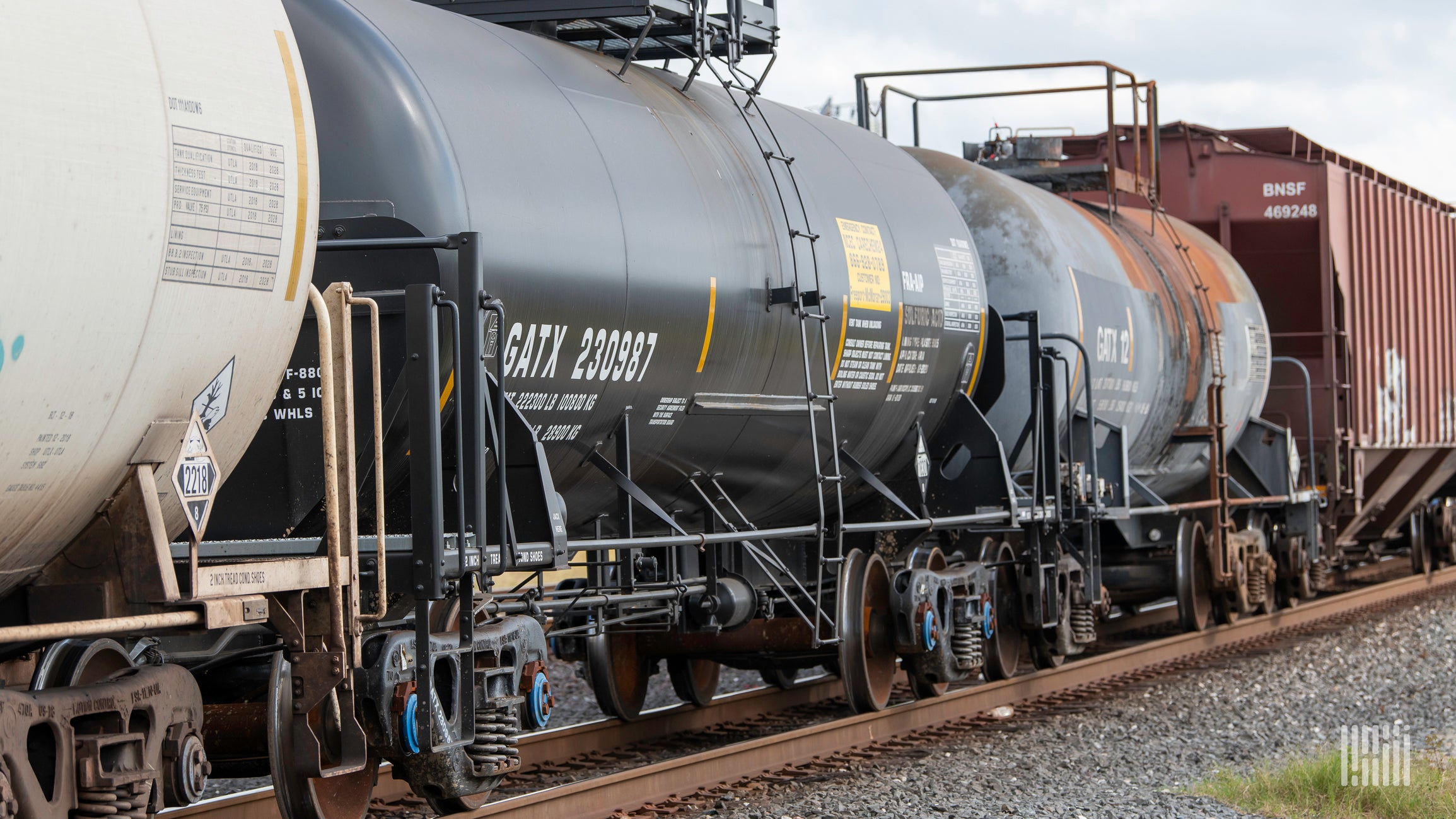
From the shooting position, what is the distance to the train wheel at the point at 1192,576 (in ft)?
41.2

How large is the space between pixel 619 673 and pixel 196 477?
17.3 feet

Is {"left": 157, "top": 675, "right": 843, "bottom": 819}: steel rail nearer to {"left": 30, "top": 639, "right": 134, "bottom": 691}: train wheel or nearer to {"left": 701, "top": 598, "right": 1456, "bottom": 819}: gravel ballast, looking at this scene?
{"left": 701, "top": 598, "right": 1456, "bottom": 819}: gravel ballast

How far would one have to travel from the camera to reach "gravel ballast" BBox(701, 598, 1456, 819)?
23.5 feet

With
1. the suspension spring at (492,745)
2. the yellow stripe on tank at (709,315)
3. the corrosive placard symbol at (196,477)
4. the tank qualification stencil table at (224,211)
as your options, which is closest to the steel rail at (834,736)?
the suspension spring at (492,745)

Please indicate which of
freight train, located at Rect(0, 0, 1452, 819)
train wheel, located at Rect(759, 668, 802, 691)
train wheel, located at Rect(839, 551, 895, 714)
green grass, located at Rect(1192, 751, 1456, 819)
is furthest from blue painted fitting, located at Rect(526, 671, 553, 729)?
train wheel, located at Rect(759, 668, 802, 691)

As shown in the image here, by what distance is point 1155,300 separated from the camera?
11883 millimetres

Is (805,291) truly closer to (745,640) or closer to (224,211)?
(745,640)

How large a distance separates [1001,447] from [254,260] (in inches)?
229

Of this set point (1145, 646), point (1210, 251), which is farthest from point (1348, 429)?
point (1145, 646)

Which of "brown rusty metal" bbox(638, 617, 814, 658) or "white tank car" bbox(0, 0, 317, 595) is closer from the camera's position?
"white tank car" bbox(0, 0, 317, 595)

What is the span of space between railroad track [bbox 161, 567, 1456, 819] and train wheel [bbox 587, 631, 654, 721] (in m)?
0.14

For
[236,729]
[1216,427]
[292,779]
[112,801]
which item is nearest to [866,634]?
[236,729]

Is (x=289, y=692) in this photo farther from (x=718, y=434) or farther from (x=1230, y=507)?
(x=1230, y=507)

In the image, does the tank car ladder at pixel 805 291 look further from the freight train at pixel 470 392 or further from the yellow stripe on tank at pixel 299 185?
the yellow stripe on tank at pixel 299 185
